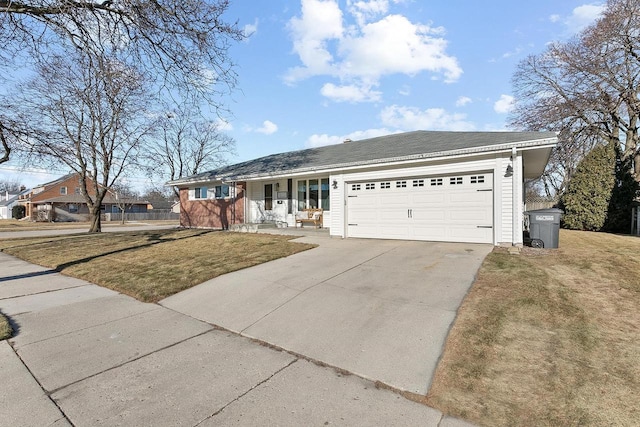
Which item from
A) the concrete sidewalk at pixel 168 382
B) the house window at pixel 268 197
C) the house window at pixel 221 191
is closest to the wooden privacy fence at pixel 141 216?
the house window at pixel 221 191

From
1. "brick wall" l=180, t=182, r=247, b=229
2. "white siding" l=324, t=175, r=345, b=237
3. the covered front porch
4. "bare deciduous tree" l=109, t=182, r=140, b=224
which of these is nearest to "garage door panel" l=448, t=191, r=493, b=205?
"white siding" l=324, t=175, r=345, b=237

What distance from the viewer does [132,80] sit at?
5.93 meters

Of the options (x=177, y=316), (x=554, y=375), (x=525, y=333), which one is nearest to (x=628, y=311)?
(x=525, y=333)

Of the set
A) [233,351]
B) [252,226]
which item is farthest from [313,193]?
[233,351]

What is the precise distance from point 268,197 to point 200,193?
4995mm

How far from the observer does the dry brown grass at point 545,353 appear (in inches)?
97.0

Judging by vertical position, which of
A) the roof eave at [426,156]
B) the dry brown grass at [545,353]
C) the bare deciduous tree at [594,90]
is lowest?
the dry brown grass at [545,353]

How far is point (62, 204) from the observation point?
149 feet

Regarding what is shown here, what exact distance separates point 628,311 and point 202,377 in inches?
212

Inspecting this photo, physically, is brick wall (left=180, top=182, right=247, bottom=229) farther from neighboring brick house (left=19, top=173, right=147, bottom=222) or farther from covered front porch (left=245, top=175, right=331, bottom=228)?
neighboring brick house (left=19, top=173, right=147, bottom=222)

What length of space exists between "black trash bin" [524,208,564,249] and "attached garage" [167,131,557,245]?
1.71ft

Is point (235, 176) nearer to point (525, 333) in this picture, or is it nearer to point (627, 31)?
point (525, 333)

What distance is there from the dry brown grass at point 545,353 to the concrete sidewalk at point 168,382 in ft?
1.71

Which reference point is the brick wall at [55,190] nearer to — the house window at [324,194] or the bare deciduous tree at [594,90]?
the house window at [324,194]
